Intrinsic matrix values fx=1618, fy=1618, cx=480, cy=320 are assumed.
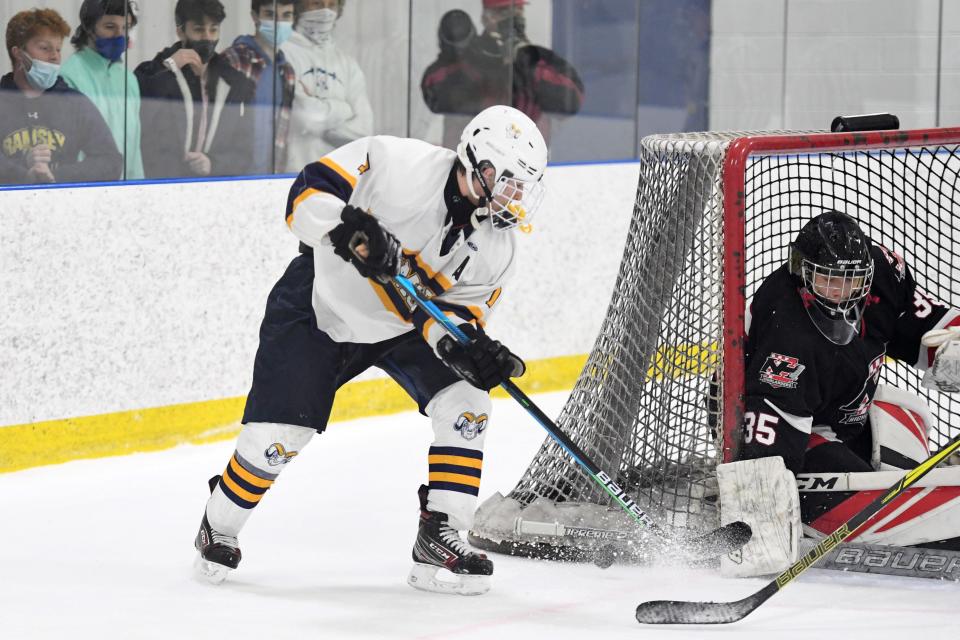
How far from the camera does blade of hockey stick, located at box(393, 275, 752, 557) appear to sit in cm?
289

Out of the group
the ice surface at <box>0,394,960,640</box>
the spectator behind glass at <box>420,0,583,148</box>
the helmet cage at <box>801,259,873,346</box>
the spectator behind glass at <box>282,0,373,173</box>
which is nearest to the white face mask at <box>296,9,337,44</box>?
the spectator behind glass at <box>282,0,373,173</box>

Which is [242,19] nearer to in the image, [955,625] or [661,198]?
[661,198]

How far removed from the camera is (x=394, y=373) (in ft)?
10.2

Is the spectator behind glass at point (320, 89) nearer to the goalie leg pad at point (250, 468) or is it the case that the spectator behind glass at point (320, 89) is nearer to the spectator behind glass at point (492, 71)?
the spectator behind glass at point (492, 71)

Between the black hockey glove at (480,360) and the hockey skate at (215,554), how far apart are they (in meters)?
0.56

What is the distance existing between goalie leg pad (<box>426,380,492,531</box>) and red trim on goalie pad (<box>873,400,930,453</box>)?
0.94 meters

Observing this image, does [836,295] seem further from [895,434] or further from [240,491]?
[240,491]

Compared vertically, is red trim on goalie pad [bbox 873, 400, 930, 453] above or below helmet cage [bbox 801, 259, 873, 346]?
below

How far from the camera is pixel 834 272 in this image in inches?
122

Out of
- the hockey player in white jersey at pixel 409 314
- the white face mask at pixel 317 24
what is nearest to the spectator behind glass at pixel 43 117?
the white face mask at pixel 317 24

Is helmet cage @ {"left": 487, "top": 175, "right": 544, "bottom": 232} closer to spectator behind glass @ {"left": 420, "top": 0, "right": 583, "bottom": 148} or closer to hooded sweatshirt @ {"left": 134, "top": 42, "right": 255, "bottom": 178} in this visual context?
hooded sweatshirt @ {"left": 134, "top": 42, "right": 255, "bottom": 178}

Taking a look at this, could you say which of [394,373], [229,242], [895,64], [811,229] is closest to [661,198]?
[811,229]

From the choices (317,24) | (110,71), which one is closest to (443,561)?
(110,71)

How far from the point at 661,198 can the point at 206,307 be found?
153cm
